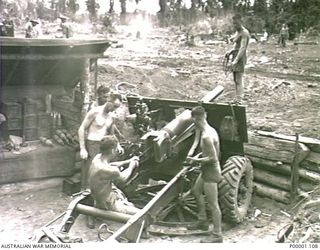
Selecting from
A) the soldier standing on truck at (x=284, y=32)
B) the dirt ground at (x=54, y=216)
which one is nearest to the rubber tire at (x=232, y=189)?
the dirt ground at (x=54, y=216)

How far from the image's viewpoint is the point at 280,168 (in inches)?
224

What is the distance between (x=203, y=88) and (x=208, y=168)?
13.4 ft

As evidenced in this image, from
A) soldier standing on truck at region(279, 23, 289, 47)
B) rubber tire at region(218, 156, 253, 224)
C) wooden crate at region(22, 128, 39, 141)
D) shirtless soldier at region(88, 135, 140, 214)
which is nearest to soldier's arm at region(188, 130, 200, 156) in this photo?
rubber tire at region(218, 156, 253, 224)

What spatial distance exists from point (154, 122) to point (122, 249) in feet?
7.69

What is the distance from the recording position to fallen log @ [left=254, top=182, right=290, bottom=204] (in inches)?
221

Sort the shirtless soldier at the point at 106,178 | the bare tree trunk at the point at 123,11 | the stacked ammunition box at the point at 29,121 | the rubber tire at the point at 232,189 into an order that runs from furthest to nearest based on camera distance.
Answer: the stacked ammunition box at the point at 29,121 < the bare tree trunk at the point at 123,11 < the rubber tire at the point at 232,189 < the shirtless soldier at the point at 106,178

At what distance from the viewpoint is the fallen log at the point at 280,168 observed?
5.40 metres

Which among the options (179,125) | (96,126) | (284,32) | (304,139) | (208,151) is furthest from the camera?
(284,32)

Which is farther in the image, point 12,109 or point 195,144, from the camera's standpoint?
point 12,109

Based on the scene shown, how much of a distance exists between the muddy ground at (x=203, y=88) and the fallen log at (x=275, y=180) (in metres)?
0.20

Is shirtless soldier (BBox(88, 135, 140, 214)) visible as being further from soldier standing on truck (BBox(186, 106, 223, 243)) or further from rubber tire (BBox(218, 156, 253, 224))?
rubber tire (BBox(218, 156, 253, 224))

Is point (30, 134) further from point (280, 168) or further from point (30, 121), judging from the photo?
point (280, 168)

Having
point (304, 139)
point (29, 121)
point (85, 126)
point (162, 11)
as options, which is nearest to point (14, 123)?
point (29, 121)

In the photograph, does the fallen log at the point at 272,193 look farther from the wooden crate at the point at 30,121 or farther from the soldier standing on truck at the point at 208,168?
the wooden crate at the point at 30,121
